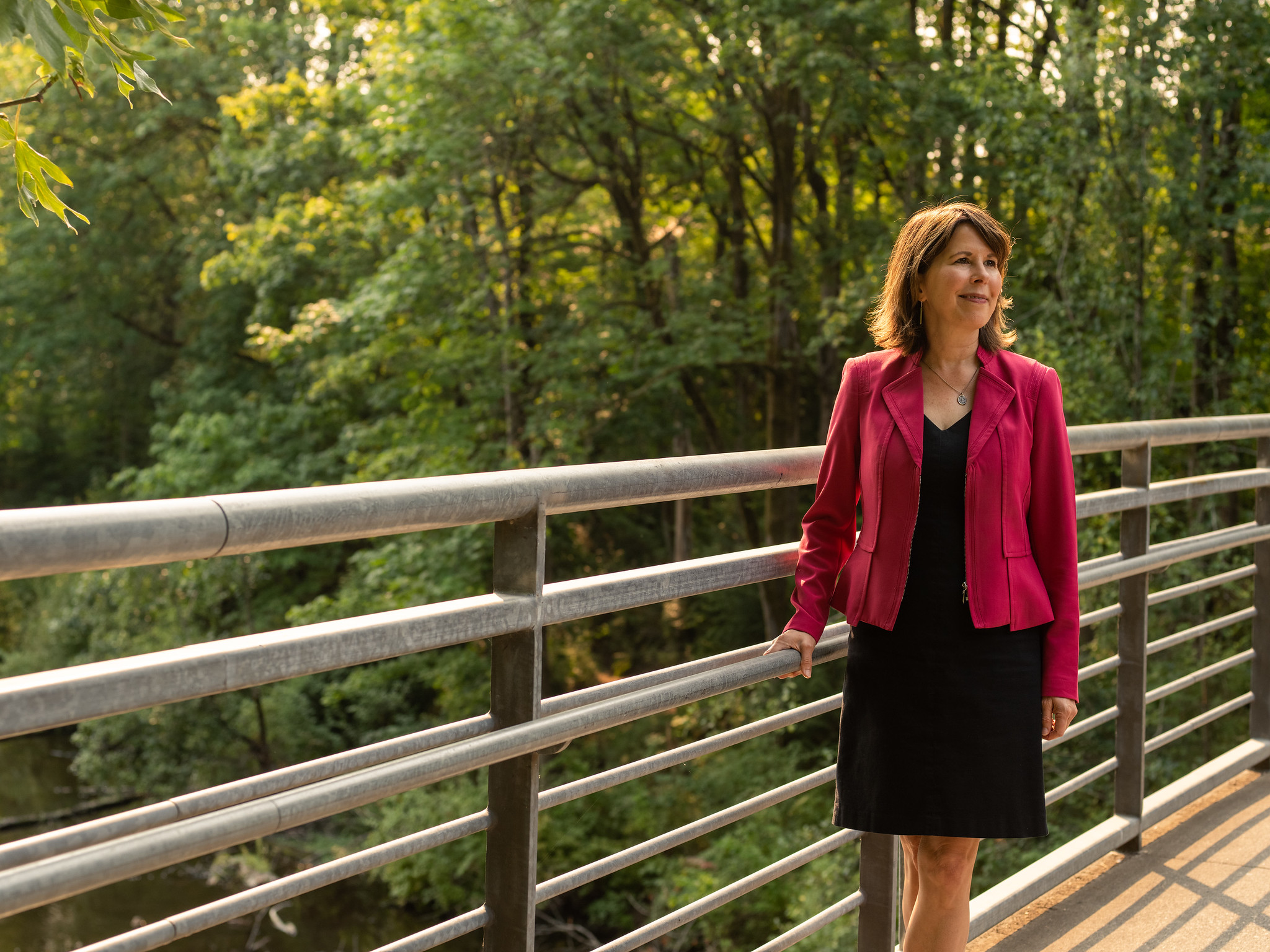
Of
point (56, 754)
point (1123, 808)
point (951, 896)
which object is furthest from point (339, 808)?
point (56, 754)

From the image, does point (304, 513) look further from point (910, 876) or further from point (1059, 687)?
point (910, 876)

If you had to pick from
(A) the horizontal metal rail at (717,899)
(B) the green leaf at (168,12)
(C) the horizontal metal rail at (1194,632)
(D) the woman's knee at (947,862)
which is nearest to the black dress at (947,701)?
(D) the woman's knee at (947,862)

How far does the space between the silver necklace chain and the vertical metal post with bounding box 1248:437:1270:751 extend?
2529mm

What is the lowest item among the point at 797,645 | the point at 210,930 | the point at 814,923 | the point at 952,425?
the point at 210,930

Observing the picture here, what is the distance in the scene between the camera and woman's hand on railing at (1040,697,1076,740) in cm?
213

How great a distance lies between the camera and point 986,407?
2.08m

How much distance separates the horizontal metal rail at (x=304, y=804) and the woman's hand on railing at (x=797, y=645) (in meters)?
0.17

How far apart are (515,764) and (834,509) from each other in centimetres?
82

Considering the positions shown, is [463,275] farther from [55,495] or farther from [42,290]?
[55,495]

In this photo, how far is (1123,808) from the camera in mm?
3434

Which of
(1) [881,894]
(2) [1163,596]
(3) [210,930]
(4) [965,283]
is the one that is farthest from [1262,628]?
(3) [210,930]

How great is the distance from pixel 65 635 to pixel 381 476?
8512 mm

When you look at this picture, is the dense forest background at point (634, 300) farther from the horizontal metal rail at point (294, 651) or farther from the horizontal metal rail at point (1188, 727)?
the horizontal metal rail at point (294, 651)

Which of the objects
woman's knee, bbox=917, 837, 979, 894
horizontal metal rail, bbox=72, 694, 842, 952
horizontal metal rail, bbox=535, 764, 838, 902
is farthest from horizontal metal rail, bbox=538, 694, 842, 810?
woman's knee, bbox=917, 837, 979, 894
